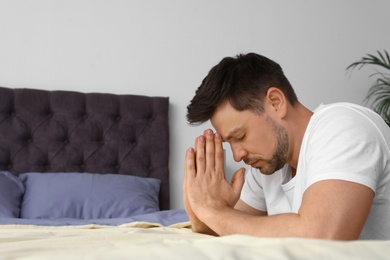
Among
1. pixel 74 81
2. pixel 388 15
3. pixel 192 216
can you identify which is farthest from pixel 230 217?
pixel 388 15

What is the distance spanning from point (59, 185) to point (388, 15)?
2536 millimetres

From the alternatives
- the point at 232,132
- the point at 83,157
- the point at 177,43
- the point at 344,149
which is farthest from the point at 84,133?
the point at 344,149

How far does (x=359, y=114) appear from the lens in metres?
1.36

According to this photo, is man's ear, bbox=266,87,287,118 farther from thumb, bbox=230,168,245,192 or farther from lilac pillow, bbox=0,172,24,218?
lilac pillow, bbox=0,172,24,218

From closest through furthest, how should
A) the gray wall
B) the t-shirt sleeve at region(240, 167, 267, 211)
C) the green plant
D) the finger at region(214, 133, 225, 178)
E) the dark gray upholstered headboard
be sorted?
the finger at region(214, 133, 225, 178) → the t-shirt sleeve at region(240, 167, 267, 211) → the dark gray upholstered headboard → the gray wall → the green plant

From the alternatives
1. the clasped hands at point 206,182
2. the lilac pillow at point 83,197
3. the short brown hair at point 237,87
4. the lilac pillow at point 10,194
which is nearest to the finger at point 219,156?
the clasped hands at point 206,182

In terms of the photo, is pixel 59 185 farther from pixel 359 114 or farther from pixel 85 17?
pixel 359 114

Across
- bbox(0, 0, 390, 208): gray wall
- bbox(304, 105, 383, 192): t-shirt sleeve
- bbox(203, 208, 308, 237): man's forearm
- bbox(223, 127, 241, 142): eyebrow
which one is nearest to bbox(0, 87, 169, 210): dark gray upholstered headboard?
bbox(0, 0, 390, 208): gray wall

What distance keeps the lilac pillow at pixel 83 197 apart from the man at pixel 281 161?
969 millimetres

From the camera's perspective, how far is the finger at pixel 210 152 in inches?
65.2

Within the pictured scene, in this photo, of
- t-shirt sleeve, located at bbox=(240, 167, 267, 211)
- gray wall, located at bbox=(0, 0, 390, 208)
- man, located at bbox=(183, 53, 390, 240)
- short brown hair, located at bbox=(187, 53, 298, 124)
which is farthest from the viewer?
gray wall, located at bbox=(0, 0, 390, 208)

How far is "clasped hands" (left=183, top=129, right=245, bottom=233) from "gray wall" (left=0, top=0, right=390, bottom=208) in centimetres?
169

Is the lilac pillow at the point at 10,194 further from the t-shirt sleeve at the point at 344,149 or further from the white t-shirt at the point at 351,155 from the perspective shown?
the t-shirt sleeve at the point at 344,149

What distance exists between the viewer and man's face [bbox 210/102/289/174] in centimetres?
157
